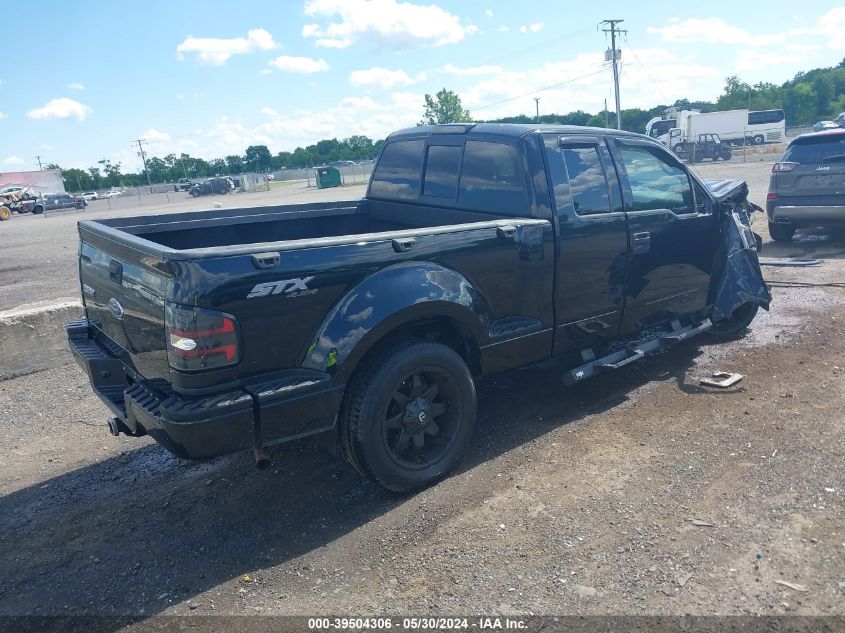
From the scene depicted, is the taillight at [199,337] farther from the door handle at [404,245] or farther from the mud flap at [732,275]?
the mud flap at [732,275]

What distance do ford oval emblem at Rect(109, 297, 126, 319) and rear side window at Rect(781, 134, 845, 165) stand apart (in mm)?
9804

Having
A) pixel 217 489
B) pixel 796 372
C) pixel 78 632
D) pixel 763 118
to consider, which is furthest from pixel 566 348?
pixel 763 118

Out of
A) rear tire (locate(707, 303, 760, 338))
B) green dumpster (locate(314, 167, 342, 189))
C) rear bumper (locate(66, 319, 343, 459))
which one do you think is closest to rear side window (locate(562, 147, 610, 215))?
rear bumper (locate(66, 319, 343, 459))

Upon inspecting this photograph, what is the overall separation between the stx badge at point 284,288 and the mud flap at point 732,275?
3953 millimetres

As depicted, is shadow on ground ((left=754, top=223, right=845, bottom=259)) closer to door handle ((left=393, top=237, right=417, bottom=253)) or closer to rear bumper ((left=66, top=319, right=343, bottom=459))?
door handle ((left=393, top=237, right=417, bottom=253))

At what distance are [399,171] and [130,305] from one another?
8.09ft

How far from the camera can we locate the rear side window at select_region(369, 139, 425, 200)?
197 inches

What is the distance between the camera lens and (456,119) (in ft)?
258

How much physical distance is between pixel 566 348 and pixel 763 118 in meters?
54.0

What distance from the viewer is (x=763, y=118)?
49.9 metres

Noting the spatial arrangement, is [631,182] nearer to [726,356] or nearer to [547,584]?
[726,356]

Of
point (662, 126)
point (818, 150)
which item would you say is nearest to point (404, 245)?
point (818, 150)

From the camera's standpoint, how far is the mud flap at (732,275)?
567 cm

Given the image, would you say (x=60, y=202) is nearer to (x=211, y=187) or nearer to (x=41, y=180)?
(x=211, y=187)
